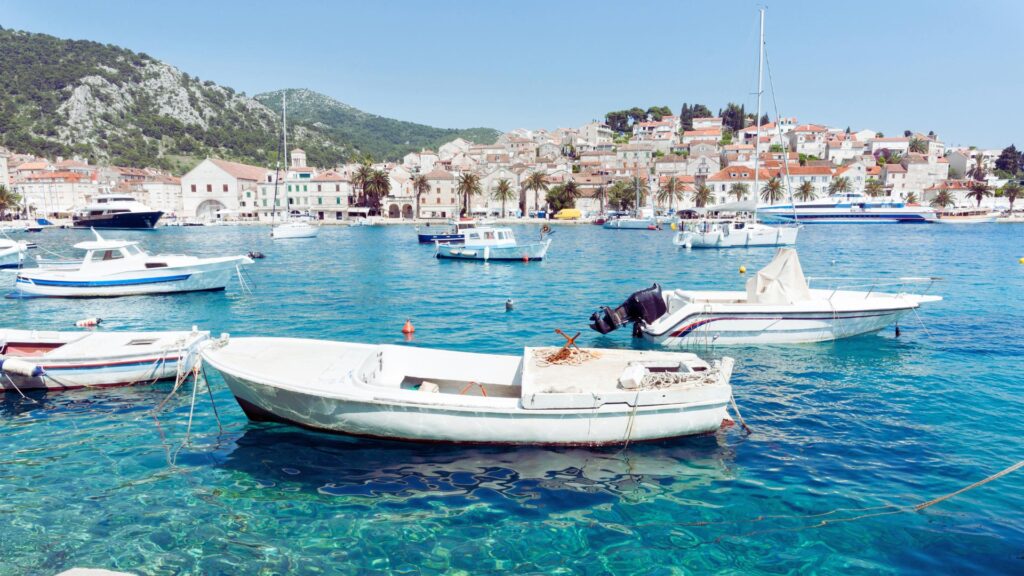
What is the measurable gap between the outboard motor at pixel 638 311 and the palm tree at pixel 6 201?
116 meters

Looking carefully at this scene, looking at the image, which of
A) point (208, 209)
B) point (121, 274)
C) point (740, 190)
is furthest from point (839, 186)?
point (121, 274)

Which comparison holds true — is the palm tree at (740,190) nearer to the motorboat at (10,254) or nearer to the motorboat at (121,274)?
the motorboat at (121,274)

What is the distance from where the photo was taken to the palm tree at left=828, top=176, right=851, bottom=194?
120312 mm

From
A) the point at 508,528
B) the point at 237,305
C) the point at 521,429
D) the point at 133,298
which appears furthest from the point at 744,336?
the point at 133,298

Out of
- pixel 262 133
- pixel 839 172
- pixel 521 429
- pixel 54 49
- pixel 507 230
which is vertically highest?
pixel 54 49

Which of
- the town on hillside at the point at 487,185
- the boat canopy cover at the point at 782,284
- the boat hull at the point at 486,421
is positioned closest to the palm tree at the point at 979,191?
the town on hillside at the point at 487,185

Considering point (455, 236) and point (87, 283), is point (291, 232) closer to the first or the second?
point (455, 236)

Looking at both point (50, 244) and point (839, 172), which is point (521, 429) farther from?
point (839, 172)

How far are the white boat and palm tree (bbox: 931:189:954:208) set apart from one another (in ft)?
471

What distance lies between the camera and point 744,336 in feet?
54.5

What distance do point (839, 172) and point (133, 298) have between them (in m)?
137

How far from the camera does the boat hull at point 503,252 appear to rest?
42.7 meters

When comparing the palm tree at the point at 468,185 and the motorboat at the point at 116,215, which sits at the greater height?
the palm tree at the point at 468,185

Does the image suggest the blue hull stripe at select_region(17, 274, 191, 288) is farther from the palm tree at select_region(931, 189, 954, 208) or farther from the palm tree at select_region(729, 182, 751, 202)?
the palm tree at select_region(931, 189, 954, 208)
